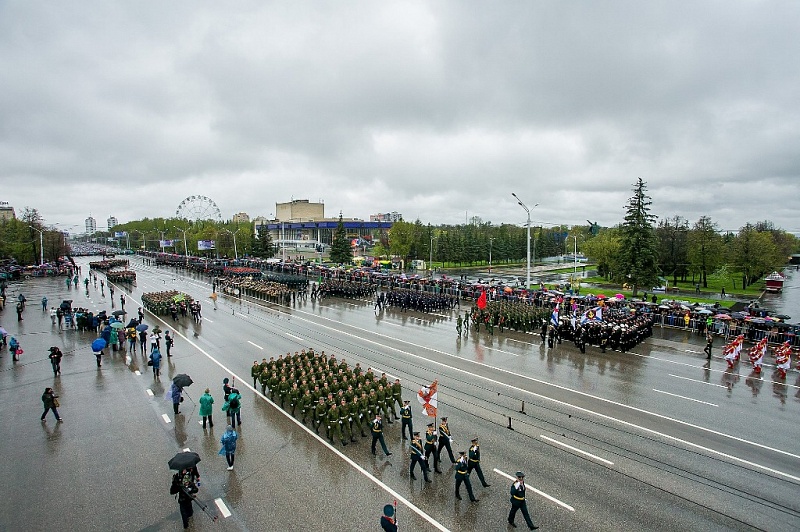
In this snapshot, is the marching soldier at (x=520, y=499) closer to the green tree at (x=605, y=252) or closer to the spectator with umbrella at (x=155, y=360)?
the spectator with umbrella at (x=155, y=360)

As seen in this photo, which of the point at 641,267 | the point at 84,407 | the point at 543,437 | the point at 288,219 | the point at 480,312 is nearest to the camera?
the point at 543,437

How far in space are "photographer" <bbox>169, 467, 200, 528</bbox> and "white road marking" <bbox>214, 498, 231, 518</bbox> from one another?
572mm

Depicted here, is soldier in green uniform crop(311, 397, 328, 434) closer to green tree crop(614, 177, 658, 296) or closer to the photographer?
the photographer

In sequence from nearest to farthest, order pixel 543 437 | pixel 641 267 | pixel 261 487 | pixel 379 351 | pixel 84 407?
pixel 261 487 → pixel 543 437 → pixel 84 407 → pixel 379 351 → pixel 641 267

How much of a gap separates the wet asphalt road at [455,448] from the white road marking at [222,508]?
0.09 metres

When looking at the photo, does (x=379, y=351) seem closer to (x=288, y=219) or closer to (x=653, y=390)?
(x=653, y=390)

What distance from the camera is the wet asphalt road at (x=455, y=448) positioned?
897 cm

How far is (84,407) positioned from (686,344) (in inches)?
1121

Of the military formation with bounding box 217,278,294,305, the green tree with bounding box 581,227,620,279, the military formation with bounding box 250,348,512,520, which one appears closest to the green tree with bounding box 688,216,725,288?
the green tree with bounding box 581,227,620,279

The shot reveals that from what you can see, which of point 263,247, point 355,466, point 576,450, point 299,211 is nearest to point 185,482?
point 355,466

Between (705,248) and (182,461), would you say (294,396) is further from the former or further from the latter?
(705,248)

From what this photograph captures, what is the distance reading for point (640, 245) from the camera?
38.3 metres

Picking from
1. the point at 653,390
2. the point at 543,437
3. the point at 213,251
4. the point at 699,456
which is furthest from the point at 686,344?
the point at 213,251

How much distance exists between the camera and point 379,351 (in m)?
22.2
